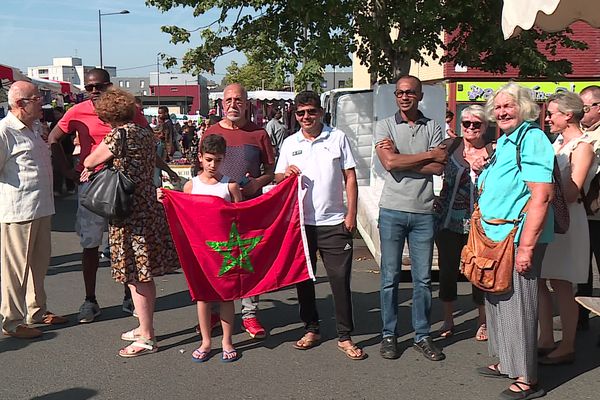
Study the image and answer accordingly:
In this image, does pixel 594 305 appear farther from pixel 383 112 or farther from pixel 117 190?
pixel 383 112

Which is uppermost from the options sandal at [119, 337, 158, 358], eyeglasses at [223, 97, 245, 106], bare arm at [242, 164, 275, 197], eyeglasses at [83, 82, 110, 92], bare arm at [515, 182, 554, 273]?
eyeglasses at [83, 82, 110, 92]

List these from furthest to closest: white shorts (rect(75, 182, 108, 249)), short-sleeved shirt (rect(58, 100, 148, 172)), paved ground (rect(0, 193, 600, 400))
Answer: white shorts (rect(75, 182, 108, 249))
short-sleeved shirt (rect(58, 100, 148, 172))
paved ground (rect(0, 193, 600, 400))

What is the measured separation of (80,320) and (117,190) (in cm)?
164

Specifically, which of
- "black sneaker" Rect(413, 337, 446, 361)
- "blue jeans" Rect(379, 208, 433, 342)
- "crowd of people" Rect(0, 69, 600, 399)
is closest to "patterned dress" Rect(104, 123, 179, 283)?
"crowd of people" Rect(0, 69, 600, 399)

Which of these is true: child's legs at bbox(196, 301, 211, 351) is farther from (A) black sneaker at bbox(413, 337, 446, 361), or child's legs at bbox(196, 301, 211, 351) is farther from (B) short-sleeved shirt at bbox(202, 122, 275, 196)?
(A) black sneaker at bbox(413, 337, 446, 361)

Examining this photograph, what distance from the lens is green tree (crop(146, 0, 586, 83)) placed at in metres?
10.1

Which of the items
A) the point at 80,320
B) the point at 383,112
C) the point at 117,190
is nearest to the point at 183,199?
the point at 117,190

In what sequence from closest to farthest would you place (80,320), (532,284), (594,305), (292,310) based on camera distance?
(594,305) → (532,284) → (80,320) → (292,310)

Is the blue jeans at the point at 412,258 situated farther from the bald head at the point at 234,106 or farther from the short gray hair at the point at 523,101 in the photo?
the bald head at the point at 234,106

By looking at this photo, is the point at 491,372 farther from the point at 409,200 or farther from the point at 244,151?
the point at 244,151

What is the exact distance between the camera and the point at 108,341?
516 cm

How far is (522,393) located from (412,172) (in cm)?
165

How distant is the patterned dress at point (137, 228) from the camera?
4.75 meters

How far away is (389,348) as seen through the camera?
4.83 metres
